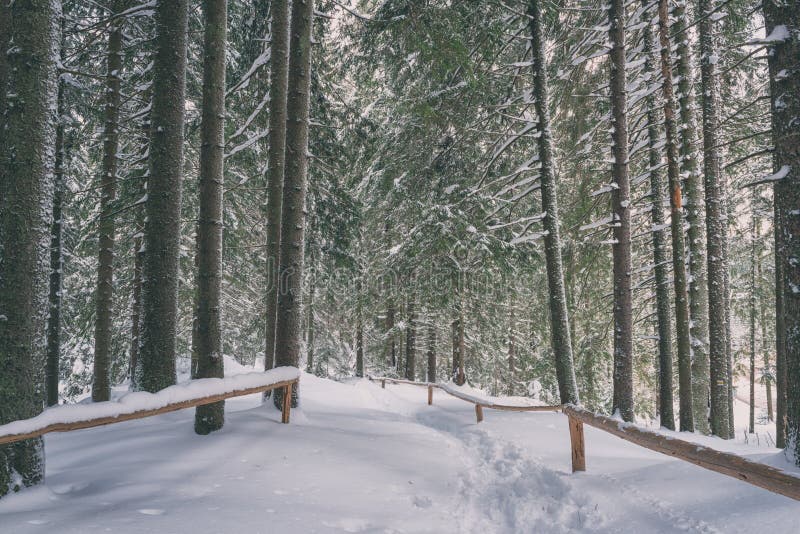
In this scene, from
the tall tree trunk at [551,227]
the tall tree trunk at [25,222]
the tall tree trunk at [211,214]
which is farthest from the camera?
the tall tree trunk at [551,227]

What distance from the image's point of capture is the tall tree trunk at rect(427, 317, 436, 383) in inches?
773

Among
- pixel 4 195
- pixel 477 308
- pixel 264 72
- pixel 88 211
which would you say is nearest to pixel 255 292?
pixel 88 211

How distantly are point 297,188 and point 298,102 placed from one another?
1508 mm

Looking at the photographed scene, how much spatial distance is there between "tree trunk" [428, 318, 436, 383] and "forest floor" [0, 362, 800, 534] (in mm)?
12268

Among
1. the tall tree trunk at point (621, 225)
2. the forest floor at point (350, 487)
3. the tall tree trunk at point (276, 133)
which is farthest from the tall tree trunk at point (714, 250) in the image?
the tall tree trunk at point (276, 133)

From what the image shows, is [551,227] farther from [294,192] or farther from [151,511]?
[151,511]

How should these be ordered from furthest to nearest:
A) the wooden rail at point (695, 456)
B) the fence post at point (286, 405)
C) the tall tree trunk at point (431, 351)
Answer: the tall tree trunk at point (431, 351) → the fence post at point (286, 405) → the wooden rail at point (695, 456)

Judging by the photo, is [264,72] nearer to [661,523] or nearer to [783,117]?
[783,117]

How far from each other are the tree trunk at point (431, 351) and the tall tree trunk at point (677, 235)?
10623 mm

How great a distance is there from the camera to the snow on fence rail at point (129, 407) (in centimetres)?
310

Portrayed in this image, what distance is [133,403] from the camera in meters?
3.73

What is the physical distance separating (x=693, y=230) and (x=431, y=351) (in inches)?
487

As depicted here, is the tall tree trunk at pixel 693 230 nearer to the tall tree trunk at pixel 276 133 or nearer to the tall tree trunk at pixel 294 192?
the tall tree trunk at pixel 294 192

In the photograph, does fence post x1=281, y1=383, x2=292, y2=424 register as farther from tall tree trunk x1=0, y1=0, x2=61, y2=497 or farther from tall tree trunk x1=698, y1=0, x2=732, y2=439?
tall tree trunk x1=698, y1=0, x2=732, y2=439
